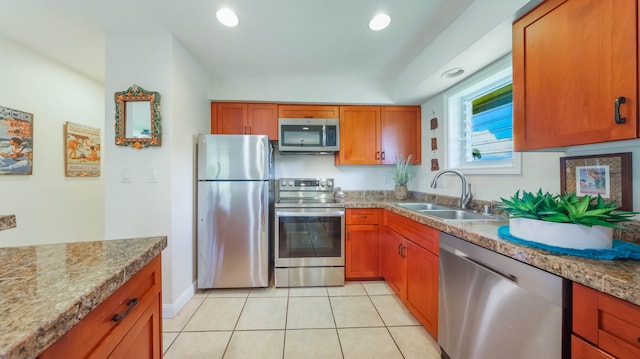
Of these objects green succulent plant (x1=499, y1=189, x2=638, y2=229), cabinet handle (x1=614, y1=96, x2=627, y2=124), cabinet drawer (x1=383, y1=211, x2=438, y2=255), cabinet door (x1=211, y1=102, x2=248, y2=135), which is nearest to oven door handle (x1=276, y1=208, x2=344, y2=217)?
cabinet drawer (x1=383, y1=211, x2=438, y2=255)

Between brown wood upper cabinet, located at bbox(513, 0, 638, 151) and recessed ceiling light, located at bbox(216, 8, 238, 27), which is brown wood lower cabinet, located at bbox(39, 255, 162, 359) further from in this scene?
brown wood upper cabinet, located at bbox(513, 0, 638, 151)

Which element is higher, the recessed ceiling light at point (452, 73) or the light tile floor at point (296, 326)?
the recessed ceiling light at point (452, 73)

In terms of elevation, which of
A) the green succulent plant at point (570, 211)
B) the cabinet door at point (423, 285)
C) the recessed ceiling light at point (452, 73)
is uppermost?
the recessed ceiling light at point (452, 73)

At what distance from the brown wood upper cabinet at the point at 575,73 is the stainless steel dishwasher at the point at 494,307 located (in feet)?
2.08

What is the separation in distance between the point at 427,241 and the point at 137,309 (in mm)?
1620

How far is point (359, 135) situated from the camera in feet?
9.46

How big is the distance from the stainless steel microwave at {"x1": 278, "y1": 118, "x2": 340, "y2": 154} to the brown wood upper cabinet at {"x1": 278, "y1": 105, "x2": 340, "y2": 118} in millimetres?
130

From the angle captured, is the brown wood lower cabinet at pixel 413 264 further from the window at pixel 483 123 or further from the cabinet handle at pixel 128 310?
the cabinet handle at pixel 128 310

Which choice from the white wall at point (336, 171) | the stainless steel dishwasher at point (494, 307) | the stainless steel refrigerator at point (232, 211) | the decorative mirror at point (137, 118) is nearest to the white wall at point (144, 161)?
the decorative mirror at point (137, 118)

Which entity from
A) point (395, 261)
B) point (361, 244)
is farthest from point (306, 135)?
point (395, 261)

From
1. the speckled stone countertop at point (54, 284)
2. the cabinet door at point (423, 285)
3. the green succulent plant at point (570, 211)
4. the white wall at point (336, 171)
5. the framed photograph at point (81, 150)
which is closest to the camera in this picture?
the speckled stone countertop at point (54, 284)

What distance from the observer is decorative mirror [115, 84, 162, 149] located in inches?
74.7

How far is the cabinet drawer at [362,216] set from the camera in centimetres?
252

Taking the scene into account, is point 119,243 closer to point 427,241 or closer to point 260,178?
point 260,178
